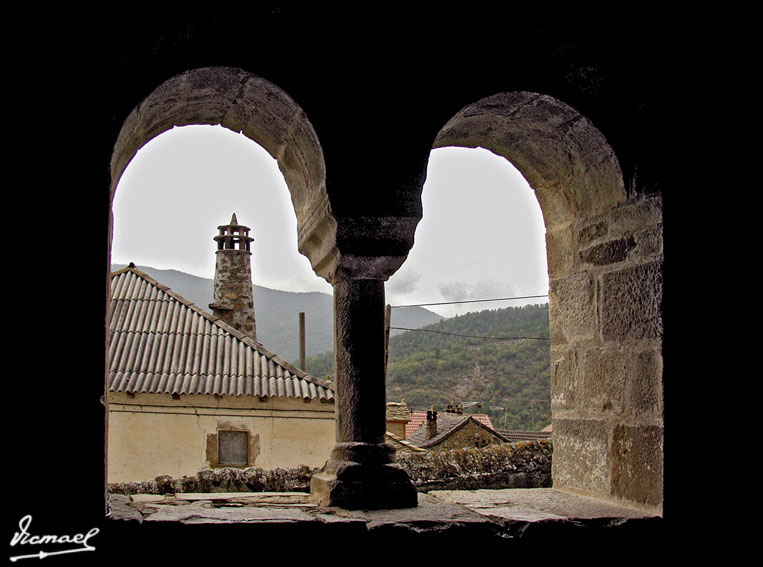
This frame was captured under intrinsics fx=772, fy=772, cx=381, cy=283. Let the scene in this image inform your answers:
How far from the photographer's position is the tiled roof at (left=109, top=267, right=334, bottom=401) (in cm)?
1074

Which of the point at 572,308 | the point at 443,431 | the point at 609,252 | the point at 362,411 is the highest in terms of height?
the point at 609,252

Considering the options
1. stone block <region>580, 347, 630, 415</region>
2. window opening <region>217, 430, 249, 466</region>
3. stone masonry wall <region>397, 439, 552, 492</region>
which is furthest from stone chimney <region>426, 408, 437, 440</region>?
stone block <region>580, 347, 630, 415</region>

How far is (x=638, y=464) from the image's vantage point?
236cm

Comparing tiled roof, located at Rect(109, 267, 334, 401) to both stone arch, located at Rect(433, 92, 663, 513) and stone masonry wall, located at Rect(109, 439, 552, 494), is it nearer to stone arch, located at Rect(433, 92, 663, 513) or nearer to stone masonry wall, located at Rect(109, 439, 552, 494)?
stone masonry wall, located at Rect(109, 439, 552, 494)

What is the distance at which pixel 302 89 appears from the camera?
226 cm

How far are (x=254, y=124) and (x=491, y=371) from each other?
30.2m

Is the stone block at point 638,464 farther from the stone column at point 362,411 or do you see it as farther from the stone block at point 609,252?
the stone column at point 362,411

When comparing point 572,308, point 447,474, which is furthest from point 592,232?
point 447,474

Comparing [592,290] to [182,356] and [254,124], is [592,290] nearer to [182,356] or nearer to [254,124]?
[254,124]

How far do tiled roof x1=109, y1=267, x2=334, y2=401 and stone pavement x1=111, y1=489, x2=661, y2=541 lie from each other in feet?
27.5

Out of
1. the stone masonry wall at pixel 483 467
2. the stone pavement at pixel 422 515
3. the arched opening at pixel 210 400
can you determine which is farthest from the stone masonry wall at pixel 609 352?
the arched opening at pixel 210 400

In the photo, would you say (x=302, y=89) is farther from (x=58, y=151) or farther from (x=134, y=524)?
(x=134, y=524)

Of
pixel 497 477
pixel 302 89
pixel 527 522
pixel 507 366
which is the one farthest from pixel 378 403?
pixel 507 366

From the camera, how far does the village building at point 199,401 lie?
1031 centimetres
